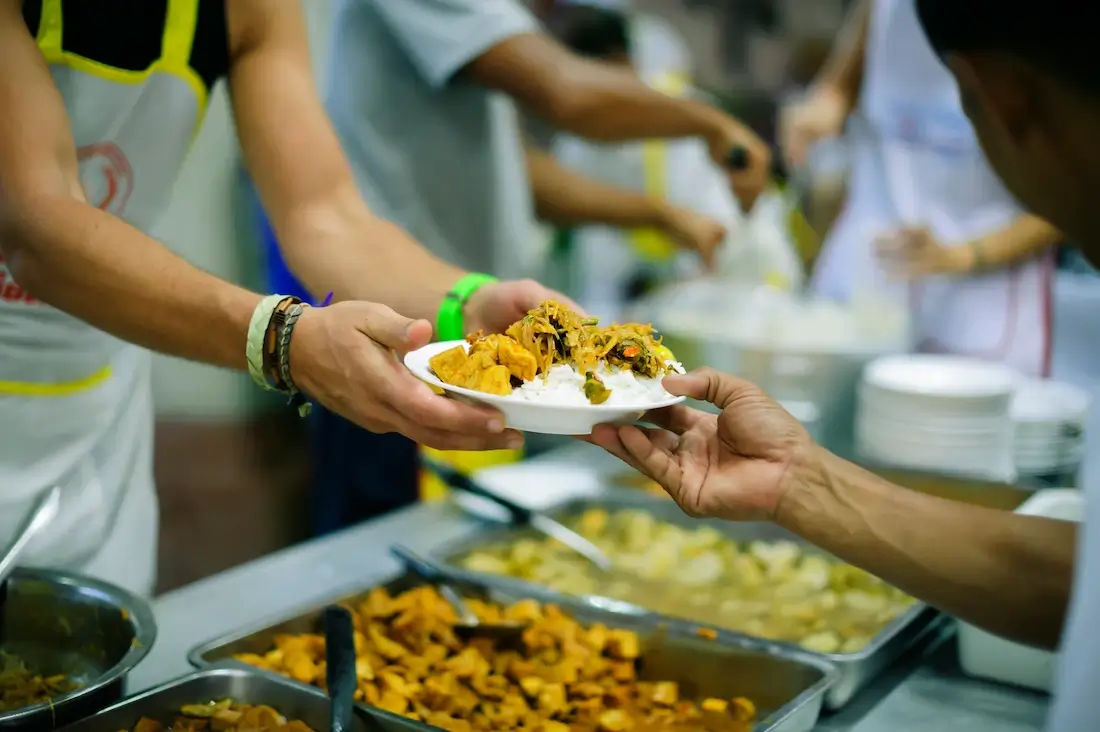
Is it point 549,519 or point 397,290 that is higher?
point 397,290

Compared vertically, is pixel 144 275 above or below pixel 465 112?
below

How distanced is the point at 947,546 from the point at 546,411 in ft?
1.42

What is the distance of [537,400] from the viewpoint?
1.06 m

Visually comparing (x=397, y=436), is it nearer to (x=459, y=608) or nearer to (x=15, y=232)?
(x=459, y=608)

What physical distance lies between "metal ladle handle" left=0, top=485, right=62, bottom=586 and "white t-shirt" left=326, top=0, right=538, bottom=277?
1.23 metres

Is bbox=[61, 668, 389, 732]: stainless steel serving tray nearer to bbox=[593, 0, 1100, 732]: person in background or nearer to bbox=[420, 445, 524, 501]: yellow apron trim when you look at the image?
bbox=[593, 0, 1100, 732]: person in background

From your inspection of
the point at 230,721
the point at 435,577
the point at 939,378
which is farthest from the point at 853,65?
the point at 230,721

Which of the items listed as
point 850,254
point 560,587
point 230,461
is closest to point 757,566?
point 560,587

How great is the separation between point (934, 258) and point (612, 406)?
1.98 metres

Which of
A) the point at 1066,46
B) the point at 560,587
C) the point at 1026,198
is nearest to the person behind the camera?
the point at 1066,46

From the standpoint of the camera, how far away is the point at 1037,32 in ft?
2.53

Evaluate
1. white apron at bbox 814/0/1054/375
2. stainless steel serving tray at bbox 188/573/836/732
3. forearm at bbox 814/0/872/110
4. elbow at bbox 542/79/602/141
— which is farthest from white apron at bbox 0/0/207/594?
forearm at bbox 814/0/872/110

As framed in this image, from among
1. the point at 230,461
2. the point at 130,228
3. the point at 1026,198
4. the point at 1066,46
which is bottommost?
the point at 230,461

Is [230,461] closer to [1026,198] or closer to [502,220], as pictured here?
[502,220]
